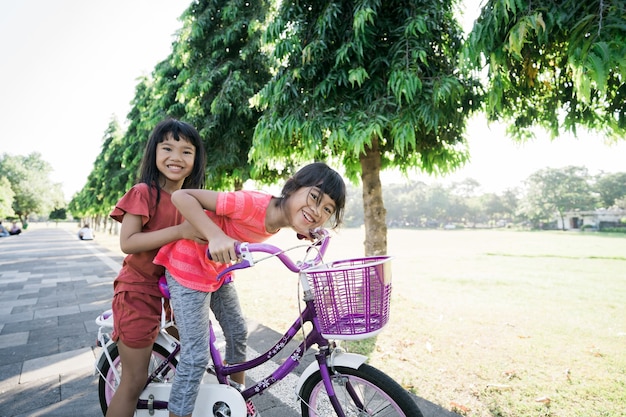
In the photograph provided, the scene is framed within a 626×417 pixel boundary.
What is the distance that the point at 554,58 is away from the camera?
3.54 meters

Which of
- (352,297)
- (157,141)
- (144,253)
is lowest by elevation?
(352,297)

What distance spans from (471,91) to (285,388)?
3.70 meters

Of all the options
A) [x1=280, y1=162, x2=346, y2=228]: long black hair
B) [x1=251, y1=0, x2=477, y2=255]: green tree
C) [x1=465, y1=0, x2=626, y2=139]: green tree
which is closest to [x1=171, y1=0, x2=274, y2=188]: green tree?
[x1=251, y1=0, x2=477, y2=255]: green tree

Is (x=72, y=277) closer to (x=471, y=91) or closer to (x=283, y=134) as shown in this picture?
(x=283, y=134)

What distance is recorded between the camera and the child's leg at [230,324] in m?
2.25

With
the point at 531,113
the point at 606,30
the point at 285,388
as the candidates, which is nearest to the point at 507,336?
the point at 531,113

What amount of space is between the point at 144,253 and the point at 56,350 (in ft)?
9.91

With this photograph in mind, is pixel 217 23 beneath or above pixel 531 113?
above

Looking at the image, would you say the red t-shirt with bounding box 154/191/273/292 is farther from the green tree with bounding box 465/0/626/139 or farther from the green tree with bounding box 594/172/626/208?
the green tree with bounding box 594/172/626/208

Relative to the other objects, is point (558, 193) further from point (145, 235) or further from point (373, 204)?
point (145, 235)

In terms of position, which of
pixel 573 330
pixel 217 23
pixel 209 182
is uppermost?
pixel 217 23

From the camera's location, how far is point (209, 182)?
27.8 ft

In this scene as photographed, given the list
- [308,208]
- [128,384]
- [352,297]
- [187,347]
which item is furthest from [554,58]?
[128,384]

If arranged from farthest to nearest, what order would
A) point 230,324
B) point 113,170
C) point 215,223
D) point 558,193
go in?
point 558,193
point 113,170
point 230,324
point 215,223
